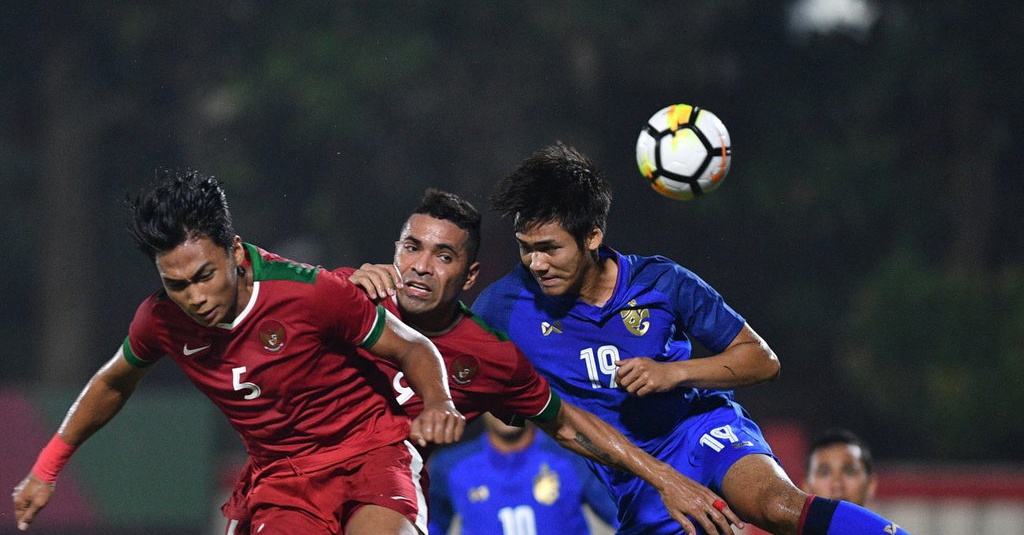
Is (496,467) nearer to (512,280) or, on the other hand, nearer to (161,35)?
(512,280)

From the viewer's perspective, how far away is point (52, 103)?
18.1 m

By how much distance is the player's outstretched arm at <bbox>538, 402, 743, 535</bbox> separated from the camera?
4504 mm

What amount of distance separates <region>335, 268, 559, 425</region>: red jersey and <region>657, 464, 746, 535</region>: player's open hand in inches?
19.6

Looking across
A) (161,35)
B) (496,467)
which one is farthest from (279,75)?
(496,467)

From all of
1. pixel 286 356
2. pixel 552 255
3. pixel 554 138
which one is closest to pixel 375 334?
pixel 286 356

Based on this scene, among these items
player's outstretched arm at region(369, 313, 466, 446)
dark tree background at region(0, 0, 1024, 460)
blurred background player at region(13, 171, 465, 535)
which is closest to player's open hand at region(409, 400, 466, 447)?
player's outstretched arm at region(369, 313, 466, 446)

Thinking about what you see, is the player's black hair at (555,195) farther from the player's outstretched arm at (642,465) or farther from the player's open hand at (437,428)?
the player's open hand at (437,428)

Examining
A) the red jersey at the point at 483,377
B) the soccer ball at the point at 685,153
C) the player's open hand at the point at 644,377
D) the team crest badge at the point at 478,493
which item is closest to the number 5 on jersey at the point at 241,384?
the red jersey at the point at 483,377

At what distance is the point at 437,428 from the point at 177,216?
107 centimetres

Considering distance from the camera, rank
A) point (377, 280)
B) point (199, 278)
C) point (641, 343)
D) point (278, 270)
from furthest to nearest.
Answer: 1. point (641, 343)
2. point (377, 280)
3. point (278, 270)
4. point (199, 278)

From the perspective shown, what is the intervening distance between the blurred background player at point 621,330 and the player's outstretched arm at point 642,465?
0.18 metres

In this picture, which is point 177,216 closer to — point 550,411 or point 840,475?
point 550,411

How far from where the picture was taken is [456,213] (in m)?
4.82

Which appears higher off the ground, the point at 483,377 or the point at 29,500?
the point at 483,377
